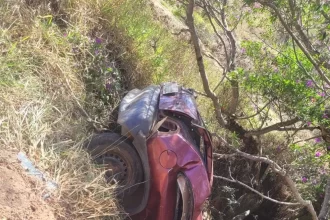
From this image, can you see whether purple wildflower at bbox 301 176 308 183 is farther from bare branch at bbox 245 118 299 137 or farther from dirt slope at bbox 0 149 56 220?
dirt slope at bbox 0 149 56 220

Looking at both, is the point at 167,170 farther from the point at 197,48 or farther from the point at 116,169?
the point at 197,48

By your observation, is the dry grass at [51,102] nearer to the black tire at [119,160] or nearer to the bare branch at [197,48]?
the black tire at [119,160]

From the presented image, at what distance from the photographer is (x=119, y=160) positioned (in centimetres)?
425

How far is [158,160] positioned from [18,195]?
1344 mm

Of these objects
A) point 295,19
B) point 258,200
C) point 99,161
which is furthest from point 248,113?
point 99,161

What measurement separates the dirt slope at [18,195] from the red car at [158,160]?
3.07 ft

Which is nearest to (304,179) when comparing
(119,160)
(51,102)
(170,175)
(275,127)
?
(275,127)

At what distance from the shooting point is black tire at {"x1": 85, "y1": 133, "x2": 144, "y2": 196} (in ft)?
13.7

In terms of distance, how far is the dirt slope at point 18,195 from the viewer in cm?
301

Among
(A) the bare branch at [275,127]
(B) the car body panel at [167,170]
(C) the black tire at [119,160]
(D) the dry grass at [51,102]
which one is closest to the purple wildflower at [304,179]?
(A) the bare branch at [275,127]

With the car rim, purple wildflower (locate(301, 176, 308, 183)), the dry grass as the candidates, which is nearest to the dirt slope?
the dry grass

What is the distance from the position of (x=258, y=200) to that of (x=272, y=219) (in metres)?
0.65

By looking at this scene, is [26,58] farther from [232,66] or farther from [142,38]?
[232,66]

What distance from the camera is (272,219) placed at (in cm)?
683
